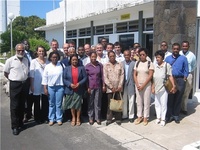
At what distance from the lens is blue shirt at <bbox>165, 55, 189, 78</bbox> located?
20.3ft

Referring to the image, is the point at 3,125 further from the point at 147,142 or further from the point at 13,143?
the point at 147,142

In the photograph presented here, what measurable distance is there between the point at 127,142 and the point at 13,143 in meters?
2.24

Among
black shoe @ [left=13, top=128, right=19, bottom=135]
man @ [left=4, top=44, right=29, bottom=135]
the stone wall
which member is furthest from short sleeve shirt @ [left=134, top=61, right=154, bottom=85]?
black shoe @ [left=13, top=128, right=19, bottom=135]

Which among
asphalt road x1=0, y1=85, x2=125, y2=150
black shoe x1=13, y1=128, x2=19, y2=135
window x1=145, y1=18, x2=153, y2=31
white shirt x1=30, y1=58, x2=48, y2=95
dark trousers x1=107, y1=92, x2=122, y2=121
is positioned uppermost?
window x1=145, y1=18, x2=153, y2=31

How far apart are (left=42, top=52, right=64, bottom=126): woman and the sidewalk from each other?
3.42ft

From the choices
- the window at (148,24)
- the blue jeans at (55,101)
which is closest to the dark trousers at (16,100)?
the blue jeans at (55,101)

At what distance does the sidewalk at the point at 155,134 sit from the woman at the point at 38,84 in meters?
1.35

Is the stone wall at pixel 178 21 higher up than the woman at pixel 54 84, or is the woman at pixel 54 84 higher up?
the stone wall at pixel 178 21

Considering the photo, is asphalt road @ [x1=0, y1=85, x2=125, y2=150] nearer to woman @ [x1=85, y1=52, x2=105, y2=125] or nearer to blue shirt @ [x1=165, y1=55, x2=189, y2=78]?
woman @ [x1=85, y1=52, x2=105, y2=125]

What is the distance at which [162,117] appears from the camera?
6.07 meters

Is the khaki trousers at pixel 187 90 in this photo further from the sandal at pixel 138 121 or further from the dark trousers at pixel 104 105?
the dark trousers at pixel 104 105

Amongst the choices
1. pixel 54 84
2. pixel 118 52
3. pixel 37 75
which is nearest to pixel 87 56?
pixel 118 52

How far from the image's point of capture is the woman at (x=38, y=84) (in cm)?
614

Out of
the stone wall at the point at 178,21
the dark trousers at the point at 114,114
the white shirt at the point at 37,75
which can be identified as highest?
the stone wall at the point at 178,21
